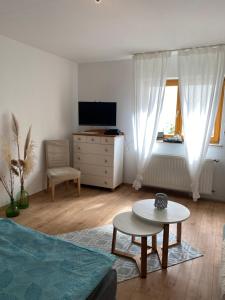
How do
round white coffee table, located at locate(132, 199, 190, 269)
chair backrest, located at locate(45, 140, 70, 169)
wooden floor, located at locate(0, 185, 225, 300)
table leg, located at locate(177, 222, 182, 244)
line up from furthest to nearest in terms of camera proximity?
chair backrest, located at locate(45, 140, 70, 169)
table leg, located at locate(177, 222, 182, 244)
round white coffee table, located at locate(132, 199, 190, 269)
wooden floor, located at locate(0, 185, 225, 300)

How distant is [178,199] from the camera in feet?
12.6

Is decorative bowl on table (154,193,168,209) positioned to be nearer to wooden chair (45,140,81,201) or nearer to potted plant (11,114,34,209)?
wooden chair (45,140,81,201)

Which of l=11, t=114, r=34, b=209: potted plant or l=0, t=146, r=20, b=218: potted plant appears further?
l=11, t=114, r=34, b=209: potted plant

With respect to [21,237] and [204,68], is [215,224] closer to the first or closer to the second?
[204,68]

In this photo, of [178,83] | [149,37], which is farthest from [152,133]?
[149,37]

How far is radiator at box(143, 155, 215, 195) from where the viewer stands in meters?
3.72

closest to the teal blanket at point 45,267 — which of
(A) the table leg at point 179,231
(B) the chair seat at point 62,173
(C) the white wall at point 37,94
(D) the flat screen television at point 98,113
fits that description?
(A) the table leg at point 179,231

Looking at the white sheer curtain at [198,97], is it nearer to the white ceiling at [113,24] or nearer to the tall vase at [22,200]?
the white ceiling at [113,24]

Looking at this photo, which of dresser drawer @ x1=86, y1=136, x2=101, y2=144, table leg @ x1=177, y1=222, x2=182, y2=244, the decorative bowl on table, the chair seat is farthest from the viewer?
dresser drawer @ x1=86, y1=136, x2=101, y2=144

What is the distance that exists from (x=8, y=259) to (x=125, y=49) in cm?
329

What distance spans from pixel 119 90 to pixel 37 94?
4.92ft

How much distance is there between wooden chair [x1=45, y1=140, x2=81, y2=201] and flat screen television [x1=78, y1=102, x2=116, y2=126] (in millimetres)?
620

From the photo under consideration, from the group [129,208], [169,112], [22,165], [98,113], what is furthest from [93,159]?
[169,112]

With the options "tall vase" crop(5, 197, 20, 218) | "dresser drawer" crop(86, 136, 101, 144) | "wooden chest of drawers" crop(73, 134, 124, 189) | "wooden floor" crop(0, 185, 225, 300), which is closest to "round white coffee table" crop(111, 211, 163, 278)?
"wooden floor" crop(0, 185, 225, 300)
